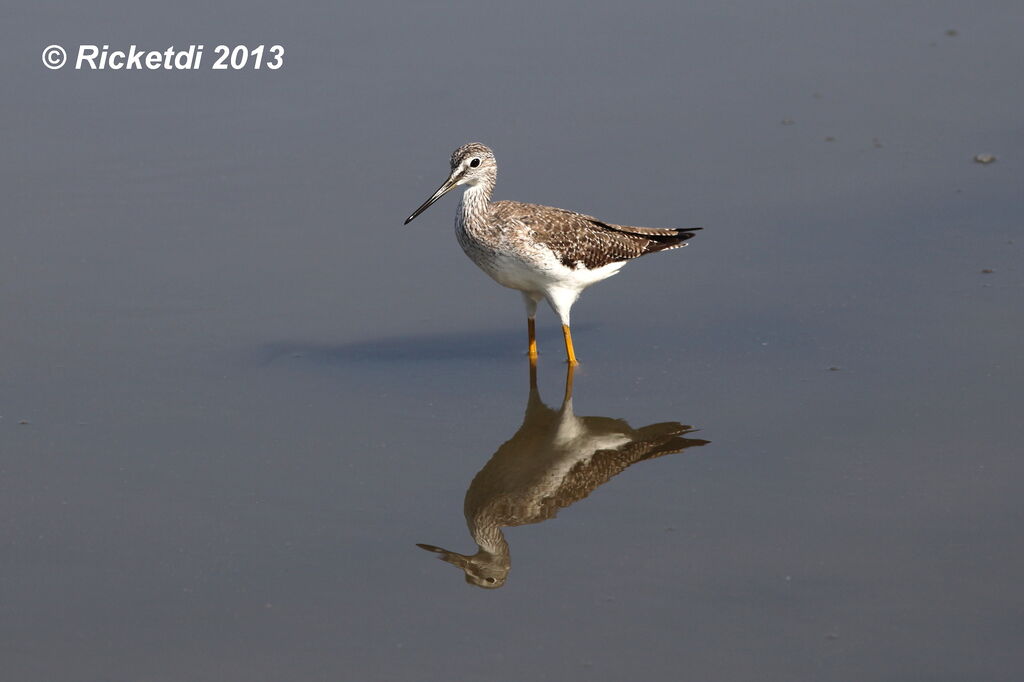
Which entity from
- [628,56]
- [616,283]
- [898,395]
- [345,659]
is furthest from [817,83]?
[345,659]

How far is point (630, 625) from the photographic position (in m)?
7.88

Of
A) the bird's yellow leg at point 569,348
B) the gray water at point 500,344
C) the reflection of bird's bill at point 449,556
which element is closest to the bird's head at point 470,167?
the gray water at point 500,344

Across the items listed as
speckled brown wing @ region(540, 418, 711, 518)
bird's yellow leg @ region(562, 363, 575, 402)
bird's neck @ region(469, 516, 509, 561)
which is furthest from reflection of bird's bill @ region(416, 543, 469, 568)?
bird's yellow leg @ region(562, 363, 575, 402)

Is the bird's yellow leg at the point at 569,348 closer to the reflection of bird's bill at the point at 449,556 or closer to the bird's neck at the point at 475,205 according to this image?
the bird's neck at the point at 475,205

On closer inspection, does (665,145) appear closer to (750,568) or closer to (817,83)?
(817,83)

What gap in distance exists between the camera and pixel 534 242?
1121cm

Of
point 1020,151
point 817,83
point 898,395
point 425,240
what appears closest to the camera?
point 898,395

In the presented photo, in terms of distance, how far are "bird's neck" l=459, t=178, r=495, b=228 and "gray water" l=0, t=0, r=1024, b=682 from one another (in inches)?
34.5

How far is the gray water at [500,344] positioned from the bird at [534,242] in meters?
0.48

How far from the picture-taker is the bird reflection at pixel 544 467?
895 cm

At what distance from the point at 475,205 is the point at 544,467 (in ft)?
8.16

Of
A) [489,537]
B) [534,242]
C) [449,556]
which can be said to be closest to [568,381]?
[534,242]

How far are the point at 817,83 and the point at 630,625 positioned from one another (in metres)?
8.99

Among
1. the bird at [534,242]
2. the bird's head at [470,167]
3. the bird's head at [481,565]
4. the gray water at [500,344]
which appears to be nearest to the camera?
the gray water at [500,344]
